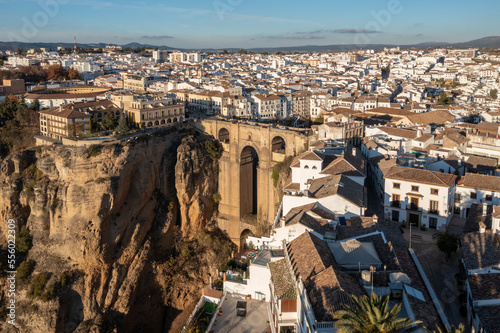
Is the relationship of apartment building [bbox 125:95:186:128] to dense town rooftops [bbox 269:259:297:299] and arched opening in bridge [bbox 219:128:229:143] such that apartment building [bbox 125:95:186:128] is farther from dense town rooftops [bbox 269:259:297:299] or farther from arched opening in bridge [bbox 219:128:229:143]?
dense town rooftops [bbox 269:259:297:299]

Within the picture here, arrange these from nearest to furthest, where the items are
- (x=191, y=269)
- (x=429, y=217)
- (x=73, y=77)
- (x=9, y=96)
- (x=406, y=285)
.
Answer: (x=406, y=285) < (x=429, y=217) < (x=191, y=269) < (x=9, y=96) < (x=73, y=77)

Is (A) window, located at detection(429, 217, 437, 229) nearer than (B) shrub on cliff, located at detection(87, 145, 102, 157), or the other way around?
(A) window, located at detection(429, 217, 437, 229)

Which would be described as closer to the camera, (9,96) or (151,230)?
(151,230)

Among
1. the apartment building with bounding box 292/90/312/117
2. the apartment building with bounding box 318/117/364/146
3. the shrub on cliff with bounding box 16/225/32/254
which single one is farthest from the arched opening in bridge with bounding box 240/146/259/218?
the apartment building with bounding box 292/90/312/117

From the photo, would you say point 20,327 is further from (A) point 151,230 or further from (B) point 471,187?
(B) point 471,187

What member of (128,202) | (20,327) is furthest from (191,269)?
(20,327)

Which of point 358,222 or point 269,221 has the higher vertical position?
point 358,222

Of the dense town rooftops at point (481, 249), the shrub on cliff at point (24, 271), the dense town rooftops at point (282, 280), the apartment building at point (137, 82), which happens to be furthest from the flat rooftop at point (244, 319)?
the apartment building at point (137, 82)

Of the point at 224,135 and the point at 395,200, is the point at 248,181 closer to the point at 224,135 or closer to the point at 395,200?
the point at 224,135
